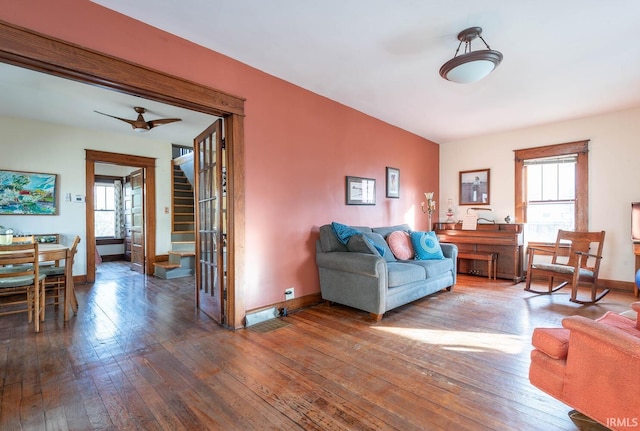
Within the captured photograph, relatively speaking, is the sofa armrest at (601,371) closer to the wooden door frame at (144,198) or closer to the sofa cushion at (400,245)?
the sofa cushion at (400,245)

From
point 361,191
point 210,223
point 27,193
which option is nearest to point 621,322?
point 361,191

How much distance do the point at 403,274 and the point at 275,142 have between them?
6.52 feet

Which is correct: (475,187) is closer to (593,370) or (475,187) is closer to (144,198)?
(593,370)

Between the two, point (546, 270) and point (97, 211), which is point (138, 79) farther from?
point (97, 211)

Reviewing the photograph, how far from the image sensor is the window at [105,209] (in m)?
7.66

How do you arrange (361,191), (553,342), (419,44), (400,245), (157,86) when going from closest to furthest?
(553,342), (157,86), (419,44), (400,245), (361,191)

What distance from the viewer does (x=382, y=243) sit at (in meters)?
3.82

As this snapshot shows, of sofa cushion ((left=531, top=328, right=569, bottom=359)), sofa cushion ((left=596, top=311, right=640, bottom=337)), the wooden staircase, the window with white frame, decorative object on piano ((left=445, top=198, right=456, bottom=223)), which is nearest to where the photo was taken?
sofa cushion ((left=531, top=328, right=569, bottom=359))

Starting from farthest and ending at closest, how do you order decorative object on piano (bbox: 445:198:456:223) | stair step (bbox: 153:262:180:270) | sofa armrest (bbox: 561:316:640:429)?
decorative object on piano (bbox: 445:198:456:223), stair step (bbox: 153:262:180:270), sofa armrest (bbox: 561:316:640:429)

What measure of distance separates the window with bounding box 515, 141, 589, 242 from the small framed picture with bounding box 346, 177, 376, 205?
2.73 meters

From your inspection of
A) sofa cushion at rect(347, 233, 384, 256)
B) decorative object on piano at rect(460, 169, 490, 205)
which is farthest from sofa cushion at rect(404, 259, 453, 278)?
decorative object on piano at rect(460, 169, 490, 205)

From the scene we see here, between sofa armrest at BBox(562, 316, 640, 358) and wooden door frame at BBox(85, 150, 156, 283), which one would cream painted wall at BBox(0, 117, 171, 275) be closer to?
wooden door frame at BBox(85, 150, 156, 283)

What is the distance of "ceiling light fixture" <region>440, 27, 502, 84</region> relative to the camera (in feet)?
7.50

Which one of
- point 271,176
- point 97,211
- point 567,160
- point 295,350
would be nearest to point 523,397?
point 295,350
